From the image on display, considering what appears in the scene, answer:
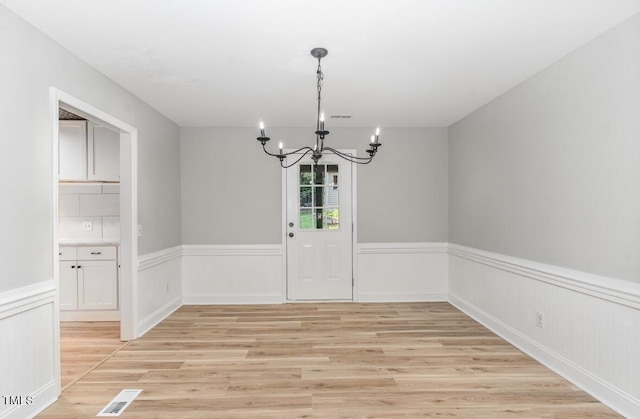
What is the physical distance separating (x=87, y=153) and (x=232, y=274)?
2.26 meters

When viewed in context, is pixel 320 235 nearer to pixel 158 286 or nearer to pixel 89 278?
pixel 158 286

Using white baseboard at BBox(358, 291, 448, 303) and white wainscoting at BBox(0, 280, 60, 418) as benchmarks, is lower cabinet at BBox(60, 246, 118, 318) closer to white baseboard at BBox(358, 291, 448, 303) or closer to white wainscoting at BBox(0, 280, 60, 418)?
white wainscoting at BBox(0, 280, 60, 418)

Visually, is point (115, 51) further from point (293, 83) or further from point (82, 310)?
point (82, 310)

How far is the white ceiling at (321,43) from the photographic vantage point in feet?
7.14

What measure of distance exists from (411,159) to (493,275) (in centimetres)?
195

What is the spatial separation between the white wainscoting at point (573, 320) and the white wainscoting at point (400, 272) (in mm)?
1044

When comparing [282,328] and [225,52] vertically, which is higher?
[225,52]

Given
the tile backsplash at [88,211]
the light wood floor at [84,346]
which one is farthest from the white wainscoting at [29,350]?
the tile backsplash at [88,211]

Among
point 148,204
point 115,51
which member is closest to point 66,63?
point 115,51

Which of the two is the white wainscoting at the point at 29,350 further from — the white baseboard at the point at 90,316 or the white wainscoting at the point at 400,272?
the white wainscoting at the point at 400,272

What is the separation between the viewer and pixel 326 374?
2908 mm

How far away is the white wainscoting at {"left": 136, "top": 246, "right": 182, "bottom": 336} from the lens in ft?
12.8

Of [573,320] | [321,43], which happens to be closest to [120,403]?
[321,43]

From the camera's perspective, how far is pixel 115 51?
2.74m
